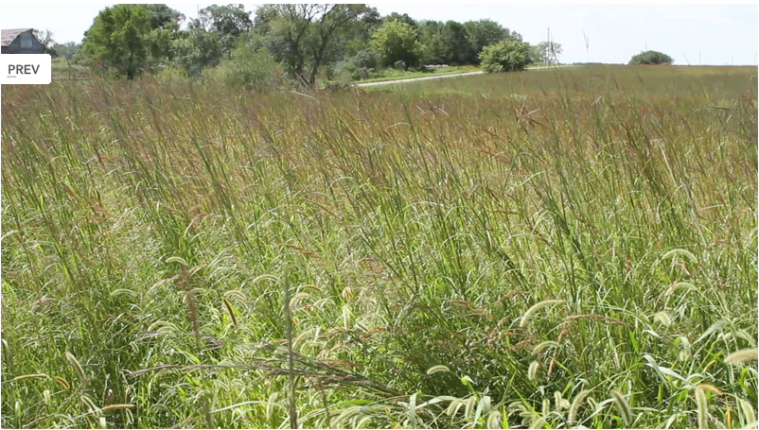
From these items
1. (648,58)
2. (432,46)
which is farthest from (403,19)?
(648,58)

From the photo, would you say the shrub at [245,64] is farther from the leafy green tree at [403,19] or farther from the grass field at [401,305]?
the grass field at [401,305]

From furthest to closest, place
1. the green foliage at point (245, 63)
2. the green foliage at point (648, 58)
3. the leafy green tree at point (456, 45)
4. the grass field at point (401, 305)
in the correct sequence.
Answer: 1. the leafy green tree at point (456, 45)
2. the green foliage at point (245, 63)
3. the green foliage at point (648, 58)
4. the grass field at point (401, 305)

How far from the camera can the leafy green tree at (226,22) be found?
8734 millimetres

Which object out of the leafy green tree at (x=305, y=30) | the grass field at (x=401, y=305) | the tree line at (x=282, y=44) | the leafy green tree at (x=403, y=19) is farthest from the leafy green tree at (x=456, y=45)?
the grass field at (x=401, y=305)

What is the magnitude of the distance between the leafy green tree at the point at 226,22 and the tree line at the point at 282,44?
2cm

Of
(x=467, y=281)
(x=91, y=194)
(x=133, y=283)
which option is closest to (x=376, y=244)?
(x=467, y=281)

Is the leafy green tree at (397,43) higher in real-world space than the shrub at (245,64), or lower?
higher

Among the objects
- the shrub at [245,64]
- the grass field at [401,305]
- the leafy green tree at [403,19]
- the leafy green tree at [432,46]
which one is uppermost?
the leafy green tree at [403,19]

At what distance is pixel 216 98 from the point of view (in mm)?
5523

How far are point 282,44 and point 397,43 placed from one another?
5.01 meters

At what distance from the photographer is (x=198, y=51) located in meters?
9.74

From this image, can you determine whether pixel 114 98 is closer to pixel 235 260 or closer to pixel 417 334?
pixel 235 260

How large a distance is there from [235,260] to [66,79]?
180 inches

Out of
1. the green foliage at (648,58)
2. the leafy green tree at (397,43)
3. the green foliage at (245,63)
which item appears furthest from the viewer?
the leafy green tree at (397,43)
